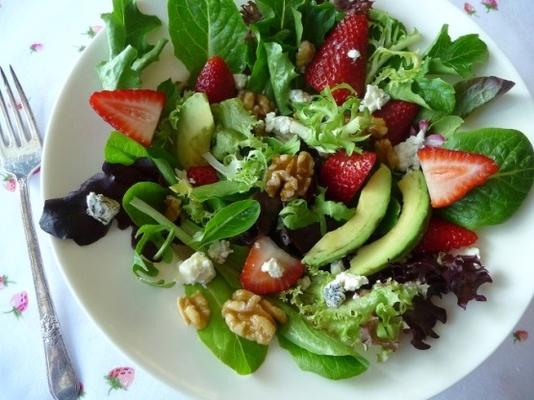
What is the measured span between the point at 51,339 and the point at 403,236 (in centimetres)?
94

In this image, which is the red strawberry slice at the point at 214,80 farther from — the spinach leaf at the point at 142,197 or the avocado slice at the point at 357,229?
the avocado slice at the point at 357,229

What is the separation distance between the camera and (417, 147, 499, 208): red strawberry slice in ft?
4.40

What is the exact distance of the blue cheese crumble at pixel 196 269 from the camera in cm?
Answer: 132

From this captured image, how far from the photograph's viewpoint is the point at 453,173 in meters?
1.35

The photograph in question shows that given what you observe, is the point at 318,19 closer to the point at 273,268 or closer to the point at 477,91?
the point at 477,91

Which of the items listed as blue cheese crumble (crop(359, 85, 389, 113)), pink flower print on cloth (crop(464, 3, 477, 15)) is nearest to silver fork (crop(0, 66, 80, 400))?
blue cheese crumble (crop(359, 85, 389, 113))

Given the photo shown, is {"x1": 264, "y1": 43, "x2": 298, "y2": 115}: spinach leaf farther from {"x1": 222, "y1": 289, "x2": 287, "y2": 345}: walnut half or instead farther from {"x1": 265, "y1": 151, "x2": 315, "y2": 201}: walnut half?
{"x1": 222, "y1": 289, "x2": 287, "y2": 345}: walnut half

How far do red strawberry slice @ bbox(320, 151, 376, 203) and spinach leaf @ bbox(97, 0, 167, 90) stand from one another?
0.50 m

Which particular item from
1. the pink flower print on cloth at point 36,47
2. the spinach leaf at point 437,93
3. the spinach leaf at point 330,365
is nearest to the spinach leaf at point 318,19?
the spinach leaf at point 437,93

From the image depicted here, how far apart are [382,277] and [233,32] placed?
2.30 ft

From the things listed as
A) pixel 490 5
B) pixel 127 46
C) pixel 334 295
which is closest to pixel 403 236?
pixel 334 295

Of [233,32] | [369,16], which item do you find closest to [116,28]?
[233,32]

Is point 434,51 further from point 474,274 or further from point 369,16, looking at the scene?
point 474,274

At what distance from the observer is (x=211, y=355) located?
4.27 ft
